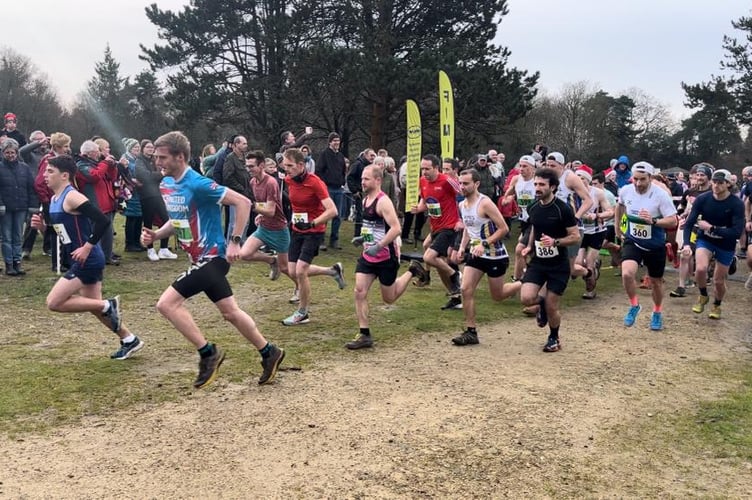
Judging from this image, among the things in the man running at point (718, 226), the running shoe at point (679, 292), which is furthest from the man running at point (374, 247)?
the running shoe at point (679, 292)

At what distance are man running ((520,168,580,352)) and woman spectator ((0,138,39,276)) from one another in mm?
7598

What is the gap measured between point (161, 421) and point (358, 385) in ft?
5.26

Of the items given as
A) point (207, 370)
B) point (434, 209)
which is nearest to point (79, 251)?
point (207, 370)

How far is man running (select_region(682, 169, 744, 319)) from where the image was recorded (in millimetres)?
7688

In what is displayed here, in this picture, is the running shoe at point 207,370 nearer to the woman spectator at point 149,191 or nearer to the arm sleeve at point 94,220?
the arm sleeve at point 94,220

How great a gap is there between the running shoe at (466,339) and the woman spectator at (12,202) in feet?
22.4

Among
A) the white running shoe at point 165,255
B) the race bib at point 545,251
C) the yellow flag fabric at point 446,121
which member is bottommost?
the white running shoe at point 165,255

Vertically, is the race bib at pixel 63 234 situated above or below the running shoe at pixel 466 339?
above

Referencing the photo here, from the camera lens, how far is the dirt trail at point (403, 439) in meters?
3.46

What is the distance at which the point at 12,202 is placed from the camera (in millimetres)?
9141

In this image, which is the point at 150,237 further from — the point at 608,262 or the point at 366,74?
the point at 366,74


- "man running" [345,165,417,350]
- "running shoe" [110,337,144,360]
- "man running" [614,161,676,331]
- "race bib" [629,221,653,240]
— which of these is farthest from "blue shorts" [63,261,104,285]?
"race bib" [629,221,653,240]

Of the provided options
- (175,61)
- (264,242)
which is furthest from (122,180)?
(175,61)

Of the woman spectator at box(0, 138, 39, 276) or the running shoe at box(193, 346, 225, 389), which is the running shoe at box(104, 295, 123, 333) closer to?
the running shoe at box(193, 346, 225, 389)
